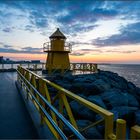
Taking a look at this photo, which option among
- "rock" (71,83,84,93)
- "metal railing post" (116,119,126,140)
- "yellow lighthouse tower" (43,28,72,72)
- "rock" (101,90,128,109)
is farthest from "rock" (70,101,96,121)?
"yellow lighthouse tower" (43,28,72,72)

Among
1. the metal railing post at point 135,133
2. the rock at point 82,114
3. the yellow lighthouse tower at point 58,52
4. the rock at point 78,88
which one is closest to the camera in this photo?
the metal railing post at point 135,133

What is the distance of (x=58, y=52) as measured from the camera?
21.3 m

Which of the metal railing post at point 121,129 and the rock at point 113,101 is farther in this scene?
the rock at point 113,101

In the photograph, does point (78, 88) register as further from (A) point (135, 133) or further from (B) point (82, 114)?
(A) point (135, 133)

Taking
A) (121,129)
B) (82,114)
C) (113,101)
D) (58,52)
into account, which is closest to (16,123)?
(82,114)

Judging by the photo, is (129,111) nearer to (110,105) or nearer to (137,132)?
(110,105)

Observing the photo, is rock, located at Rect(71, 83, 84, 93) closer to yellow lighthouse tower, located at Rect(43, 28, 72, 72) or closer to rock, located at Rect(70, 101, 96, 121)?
rock, located at Rect(70, 101, 96, 121)

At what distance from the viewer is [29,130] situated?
439cm

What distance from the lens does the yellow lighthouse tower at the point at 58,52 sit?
67.4ft

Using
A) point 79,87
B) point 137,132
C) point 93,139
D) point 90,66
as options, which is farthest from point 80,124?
point 90,66

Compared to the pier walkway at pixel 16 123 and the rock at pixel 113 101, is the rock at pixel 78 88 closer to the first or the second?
the rock at pixel 113 101

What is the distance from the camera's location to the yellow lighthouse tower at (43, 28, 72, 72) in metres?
20.5

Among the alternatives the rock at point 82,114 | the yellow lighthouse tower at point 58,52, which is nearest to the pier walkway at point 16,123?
the rock at point 82,114

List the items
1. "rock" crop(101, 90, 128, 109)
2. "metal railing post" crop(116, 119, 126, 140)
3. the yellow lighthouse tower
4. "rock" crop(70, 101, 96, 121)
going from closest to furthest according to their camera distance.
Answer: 1. "metal railing post" crop(116, 119, 126, 140)
2. "rock" crop(70, 101, 96, 121)
3. "rock" crop(101, 90, 128, 109)
4. the yellow lighthouse tower
